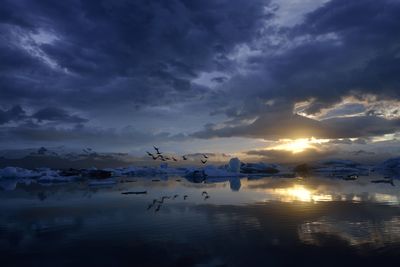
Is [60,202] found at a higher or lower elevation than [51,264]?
higher

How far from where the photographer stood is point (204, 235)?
2002 centimetres

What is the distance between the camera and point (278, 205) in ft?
106

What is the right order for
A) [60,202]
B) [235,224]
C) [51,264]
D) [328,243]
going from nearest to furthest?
[51,264] < [328,243] < [235,224] < [60,202]

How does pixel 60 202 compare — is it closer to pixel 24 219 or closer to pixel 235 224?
pixel 24 219

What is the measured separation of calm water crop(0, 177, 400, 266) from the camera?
50.6 ft

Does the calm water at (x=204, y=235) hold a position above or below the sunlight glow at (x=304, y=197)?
below

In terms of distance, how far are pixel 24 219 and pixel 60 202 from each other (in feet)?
34.6

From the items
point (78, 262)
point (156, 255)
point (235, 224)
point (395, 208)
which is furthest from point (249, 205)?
point (78, 262)

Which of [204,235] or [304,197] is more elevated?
[304,197]

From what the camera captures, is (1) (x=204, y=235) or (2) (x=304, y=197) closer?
(1) (x=204, y=235)

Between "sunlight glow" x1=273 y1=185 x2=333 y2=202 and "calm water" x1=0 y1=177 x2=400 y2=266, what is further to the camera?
"sunlight glow" x1=273 y1=185 x2=333 y2=202

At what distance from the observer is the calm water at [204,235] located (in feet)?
50.6

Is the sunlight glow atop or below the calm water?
atop

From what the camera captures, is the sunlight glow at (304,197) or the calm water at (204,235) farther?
the sunlight glow at (304,197)
